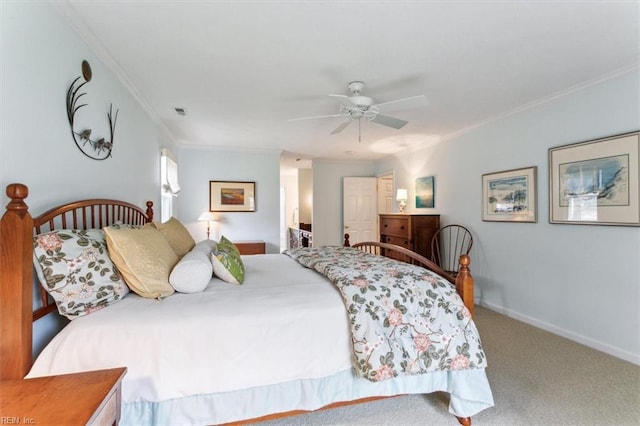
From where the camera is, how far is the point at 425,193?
509 cm

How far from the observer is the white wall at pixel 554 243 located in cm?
257

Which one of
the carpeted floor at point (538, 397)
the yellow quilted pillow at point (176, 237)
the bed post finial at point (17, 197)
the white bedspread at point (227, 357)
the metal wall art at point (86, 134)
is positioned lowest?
the carpeted floor at point (538, 397)

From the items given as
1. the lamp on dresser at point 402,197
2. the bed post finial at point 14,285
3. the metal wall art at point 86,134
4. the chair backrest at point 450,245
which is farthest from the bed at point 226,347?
the lamp on dresser at point 402,197

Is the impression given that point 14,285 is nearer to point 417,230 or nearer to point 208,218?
point 208,218

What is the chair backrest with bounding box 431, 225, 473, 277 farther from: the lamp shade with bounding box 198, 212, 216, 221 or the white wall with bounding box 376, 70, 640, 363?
the lamp shade with bounding box 198, 212, 216, 221

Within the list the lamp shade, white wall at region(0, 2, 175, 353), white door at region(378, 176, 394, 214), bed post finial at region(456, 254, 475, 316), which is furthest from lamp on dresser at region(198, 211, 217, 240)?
bed post finial at region(456, 254, 475, 316)

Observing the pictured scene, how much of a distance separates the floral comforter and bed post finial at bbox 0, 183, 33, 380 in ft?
4.62

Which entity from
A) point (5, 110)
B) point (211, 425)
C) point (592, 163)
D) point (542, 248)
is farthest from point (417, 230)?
point (5, 110)

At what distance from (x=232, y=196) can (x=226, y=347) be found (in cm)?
410

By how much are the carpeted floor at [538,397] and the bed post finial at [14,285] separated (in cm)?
123

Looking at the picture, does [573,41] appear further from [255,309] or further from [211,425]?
[211,425]

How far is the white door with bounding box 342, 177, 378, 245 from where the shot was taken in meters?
6.46

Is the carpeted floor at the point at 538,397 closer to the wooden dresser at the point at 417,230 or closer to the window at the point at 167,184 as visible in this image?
the wooden dresser at the point at 417,230

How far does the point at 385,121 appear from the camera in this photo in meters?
2.78
